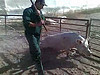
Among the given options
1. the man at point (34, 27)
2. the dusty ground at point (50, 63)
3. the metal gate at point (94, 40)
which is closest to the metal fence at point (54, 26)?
the metal gate at point (94, 40)

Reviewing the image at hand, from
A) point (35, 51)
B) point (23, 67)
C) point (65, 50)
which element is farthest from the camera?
point (65, 50)

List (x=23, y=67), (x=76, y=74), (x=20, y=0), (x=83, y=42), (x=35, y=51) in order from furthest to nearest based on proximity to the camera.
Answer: (x=20, y=0) < (x=83, y=42) < (x=23, y=67) < (x=76, y=74) < (x=35, y=51)

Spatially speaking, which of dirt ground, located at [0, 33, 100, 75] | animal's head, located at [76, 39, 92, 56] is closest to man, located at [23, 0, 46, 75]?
dirt ground, located at [0, 33, 100, 75]

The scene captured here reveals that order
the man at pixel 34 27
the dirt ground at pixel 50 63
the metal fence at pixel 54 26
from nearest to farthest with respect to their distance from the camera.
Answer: the man at pixel 34 27, the dirt ground at pixel 50 63, the metal fence at pixel 54 26

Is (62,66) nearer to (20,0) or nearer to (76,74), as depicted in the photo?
(76,74)

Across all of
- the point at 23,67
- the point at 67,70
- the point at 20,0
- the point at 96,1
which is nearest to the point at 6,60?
the point at 23,67

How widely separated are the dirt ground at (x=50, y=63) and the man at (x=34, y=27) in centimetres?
57

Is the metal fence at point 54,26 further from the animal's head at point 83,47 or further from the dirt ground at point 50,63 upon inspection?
the dirt ground at point 50,63

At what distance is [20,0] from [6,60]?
2574cm

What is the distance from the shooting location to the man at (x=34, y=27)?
3900 millimetres

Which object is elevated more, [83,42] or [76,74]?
[83,42]

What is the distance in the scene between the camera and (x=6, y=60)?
5.23 metres

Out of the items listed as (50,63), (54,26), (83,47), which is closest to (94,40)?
(54,26)

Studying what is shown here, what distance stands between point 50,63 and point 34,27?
1.44 metres
